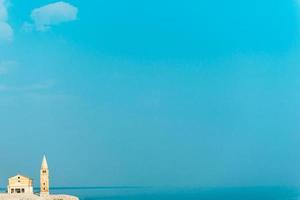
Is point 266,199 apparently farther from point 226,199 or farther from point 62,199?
point 62,199

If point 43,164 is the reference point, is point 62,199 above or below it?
below

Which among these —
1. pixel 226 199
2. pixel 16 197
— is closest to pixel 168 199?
pixel 226 199

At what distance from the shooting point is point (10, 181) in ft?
204

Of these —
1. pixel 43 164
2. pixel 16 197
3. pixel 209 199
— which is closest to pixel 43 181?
pixel 43 164

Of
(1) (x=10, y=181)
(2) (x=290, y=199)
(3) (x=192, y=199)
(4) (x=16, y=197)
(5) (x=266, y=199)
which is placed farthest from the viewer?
(3) (x=192, y=199)

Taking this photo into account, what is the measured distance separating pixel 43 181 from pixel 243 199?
159 feet

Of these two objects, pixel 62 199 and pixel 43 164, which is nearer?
pixel 62 199

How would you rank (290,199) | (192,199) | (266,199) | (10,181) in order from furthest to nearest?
(192,199) → (266,199) → (290,199) → (10,181)

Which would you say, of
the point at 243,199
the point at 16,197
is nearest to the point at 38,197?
the point at 16,197

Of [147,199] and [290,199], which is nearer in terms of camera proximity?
[290,199]

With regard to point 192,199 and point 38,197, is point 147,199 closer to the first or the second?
point 192,199

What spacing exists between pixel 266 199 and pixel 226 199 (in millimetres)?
7140

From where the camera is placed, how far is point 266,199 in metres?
102

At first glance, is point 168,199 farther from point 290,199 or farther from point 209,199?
point 290,199
